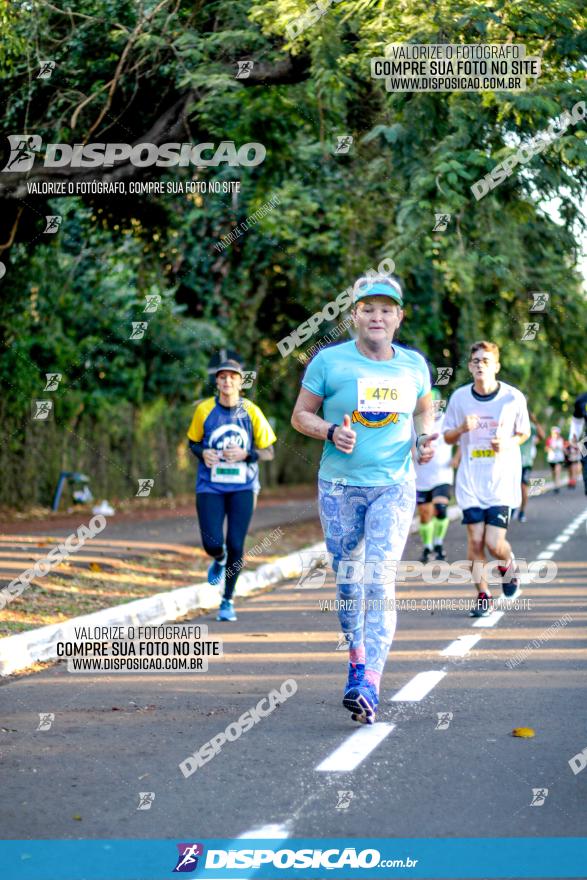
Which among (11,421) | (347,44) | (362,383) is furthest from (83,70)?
(362,383)

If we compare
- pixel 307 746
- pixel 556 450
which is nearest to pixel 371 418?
pixel 307 746

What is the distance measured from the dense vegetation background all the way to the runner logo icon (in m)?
8.09

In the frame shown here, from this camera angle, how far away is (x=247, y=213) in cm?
2434

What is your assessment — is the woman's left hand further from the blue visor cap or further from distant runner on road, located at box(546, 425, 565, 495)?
distant runner on road, located at box(546, 425, 565, 495)

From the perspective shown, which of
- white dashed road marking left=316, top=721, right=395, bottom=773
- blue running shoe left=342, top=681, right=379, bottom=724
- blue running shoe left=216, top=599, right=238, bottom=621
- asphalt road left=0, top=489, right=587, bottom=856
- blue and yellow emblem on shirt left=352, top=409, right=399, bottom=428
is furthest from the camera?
blue running shoe left=216, top=599, right=238, bottom=621

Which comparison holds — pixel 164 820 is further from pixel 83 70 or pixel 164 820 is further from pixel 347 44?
pixel 83 70

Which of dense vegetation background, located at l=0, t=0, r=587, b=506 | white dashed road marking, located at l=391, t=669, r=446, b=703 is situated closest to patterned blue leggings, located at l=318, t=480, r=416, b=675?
white dashed road marking, located at l=391, t=669, r=446, b=703

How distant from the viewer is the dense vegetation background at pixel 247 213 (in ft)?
42.0

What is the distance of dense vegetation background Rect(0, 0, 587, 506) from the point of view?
12789 mm

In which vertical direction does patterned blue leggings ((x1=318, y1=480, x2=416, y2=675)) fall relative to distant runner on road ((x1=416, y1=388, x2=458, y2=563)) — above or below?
below

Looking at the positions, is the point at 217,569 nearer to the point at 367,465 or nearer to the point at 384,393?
the point at 367,465

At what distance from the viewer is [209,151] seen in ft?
58.3

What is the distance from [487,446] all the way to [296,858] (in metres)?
6.55

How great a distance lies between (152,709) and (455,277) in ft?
45.8
